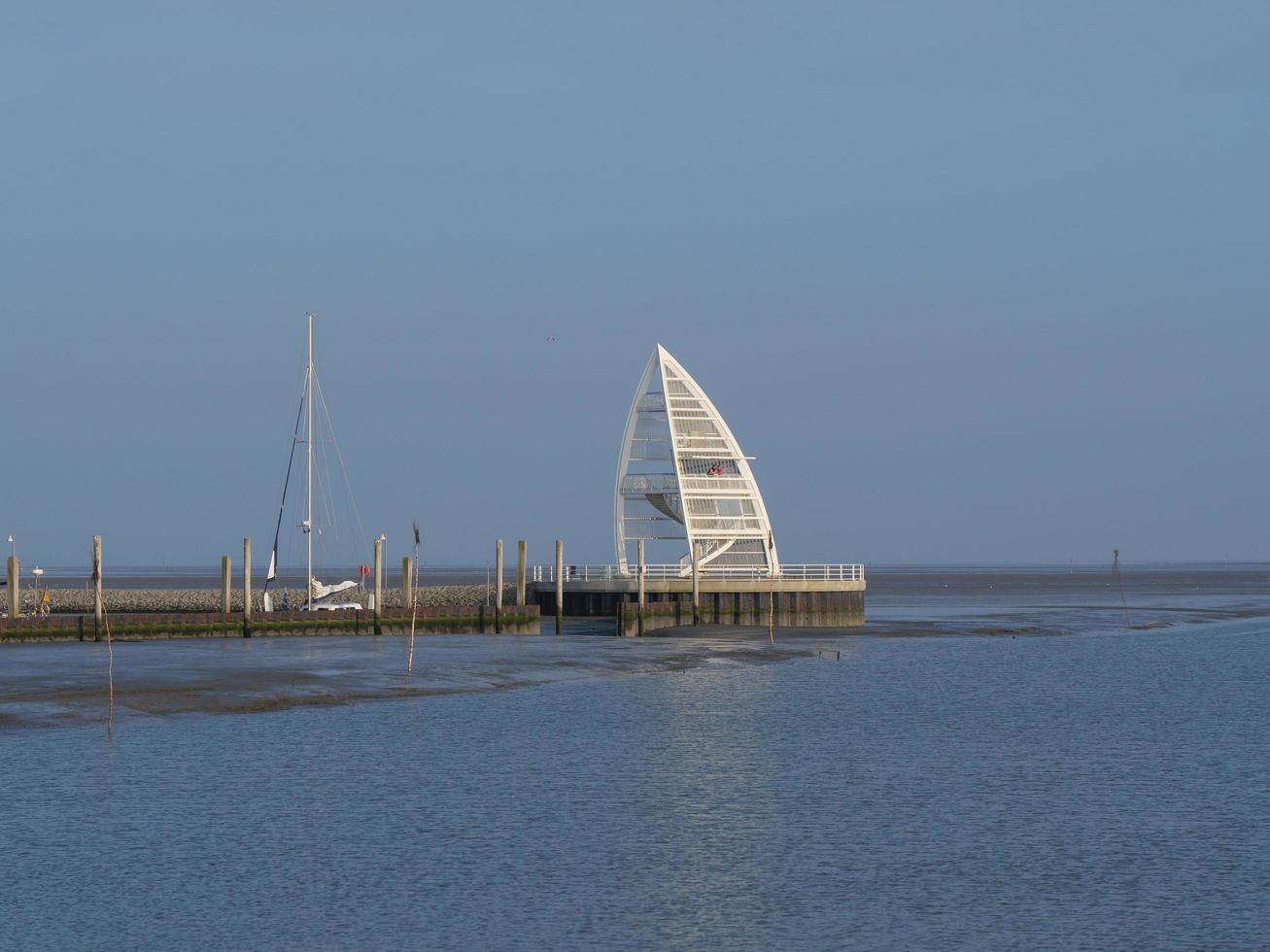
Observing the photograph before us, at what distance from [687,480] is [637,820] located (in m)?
47.4

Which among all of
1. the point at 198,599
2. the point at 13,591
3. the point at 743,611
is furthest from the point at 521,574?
the point at 198,599

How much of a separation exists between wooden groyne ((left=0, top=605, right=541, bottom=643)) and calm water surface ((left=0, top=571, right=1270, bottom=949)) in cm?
1010

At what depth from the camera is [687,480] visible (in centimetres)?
7519

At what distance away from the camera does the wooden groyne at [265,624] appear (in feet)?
196

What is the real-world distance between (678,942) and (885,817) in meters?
9.09

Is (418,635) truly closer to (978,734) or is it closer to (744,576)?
(744,576)

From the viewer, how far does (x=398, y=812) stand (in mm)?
28734

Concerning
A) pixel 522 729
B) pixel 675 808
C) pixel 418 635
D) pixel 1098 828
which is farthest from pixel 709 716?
pixel 418 635

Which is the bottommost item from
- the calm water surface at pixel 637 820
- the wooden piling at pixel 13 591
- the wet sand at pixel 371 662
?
the calm water surface at pixel 637 820

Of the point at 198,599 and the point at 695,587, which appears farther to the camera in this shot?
the point at 198,599

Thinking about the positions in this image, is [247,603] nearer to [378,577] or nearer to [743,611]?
[378,577]

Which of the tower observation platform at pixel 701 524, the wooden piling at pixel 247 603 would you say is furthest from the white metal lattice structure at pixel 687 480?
the wooden piling at pixel 247 603

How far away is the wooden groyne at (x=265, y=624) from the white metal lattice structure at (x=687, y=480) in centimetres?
899

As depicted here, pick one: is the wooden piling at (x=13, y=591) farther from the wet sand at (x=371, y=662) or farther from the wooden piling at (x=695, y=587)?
the wooden piling at (x=695, y=587)
